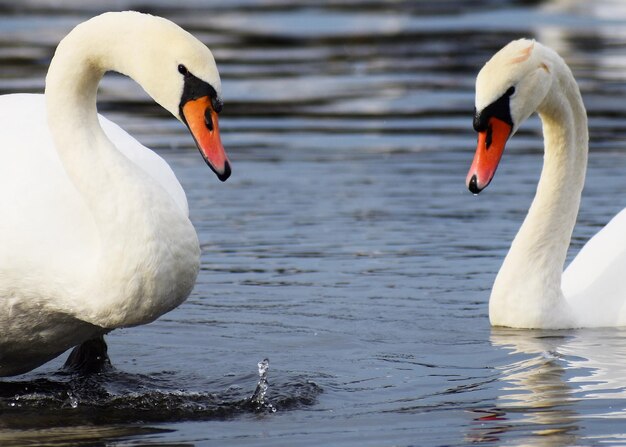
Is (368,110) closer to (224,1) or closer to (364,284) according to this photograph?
(364,284)

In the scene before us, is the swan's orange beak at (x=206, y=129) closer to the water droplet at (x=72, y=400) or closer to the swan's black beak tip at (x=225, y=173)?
the swan's black beak tip at (x=225, y=173)

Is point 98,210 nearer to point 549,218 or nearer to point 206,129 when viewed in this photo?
point 206,129

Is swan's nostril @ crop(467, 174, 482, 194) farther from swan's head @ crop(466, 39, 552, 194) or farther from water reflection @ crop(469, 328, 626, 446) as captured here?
water reflection @ crop(469, 328, 626, 446)

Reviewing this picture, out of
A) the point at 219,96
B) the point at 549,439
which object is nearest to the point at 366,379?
the point at 549,439

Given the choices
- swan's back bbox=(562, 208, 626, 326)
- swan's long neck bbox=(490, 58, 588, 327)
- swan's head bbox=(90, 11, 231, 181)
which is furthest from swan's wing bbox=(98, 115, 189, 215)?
swan's back bbox=(562, 208, 626, 326)

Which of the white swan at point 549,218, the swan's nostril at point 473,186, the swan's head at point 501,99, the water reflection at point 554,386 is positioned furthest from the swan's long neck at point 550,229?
the swan's nostril at point 473,186

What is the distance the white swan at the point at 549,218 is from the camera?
7.25 meters

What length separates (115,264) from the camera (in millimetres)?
5633

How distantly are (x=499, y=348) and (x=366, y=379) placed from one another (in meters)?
0.88

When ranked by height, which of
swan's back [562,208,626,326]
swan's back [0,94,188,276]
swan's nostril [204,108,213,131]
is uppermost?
swan's nostril [204,108,213,131]

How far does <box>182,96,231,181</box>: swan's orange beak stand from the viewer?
217 inches

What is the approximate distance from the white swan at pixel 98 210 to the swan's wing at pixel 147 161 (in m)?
0.46

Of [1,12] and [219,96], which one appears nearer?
[219,96]

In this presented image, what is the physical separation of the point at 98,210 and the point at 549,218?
306 centimetres
